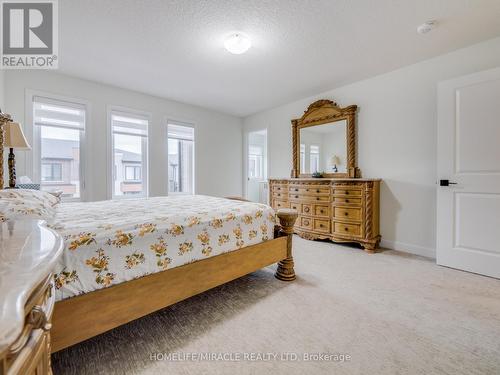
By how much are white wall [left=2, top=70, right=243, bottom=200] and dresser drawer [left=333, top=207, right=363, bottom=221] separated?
8.69 feet

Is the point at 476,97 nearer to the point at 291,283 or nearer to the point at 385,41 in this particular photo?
Result: the point at 385,41

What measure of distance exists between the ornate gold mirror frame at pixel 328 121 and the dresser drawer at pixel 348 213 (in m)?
0.60

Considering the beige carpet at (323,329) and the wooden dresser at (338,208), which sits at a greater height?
the wooden dresser at (338,208)

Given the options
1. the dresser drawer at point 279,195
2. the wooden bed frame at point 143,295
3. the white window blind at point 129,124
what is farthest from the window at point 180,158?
the wooden bed frame at point 143,295

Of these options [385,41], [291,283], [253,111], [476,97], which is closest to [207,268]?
[291,283]

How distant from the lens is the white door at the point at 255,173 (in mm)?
5737

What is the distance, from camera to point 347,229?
3.30m

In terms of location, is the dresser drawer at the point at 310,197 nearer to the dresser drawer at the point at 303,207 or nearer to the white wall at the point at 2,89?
the dresser drawer at the point at 303,207

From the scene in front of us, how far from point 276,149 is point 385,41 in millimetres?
2633

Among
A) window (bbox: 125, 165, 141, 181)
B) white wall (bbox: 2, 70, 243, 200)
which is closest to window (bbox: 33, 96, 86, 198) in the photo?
white wall (bbox: 2, 70, 243, 200)

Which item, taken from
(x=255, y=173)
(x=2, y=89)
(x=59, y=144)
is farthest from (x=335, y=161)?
(x=2, y=89)

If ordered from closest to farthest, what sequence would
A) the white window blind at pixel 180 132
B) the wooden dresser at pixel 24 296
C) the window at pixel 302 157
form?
the wooden dresser at pixel 24 296, the window at pixel 302 157, the white window blind at pixel 180 132

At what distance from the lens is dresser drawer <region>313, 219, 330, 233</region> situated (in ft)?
11.6

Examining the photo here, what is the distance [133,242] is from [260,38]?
7.50 feet
